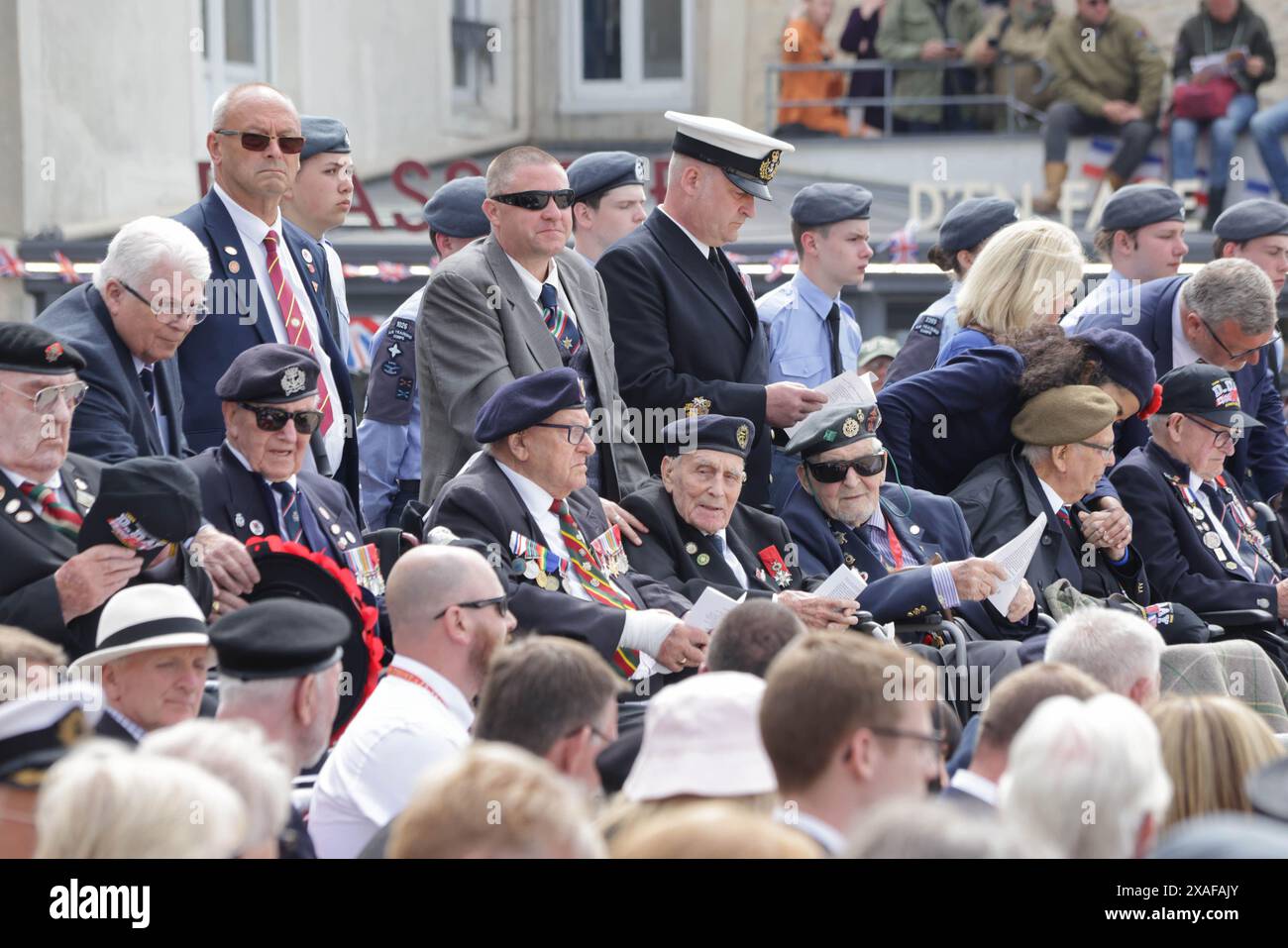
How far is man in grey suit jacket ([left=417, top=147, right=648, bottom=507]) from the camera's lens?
5898 millimetres

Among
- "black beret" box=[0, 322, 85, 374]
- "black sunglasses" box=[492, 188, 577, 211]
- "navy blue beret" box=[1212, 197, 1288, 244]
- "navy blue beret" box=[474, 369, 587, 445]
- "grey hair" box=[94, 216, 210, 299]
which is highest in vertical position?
"black sunglasses" box=[492, 188, 577, 211]

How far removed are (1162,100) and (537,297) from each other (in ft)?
31.0

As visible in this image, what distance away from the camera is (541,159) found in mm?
6082

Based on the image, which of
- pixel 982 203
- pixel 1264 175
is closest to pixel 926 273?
pixel 1264 175

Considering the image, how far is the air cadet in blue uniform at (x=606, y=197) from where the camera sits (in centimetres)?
735

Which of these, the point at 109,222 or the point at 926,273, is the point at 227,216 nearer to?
the point at 926,273

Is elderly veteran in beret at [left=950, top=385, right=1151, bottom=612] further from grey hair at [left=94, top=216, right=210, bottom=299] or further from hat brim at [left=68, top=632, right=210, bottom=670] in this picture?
hat brim at [left=68, top=632, right=210, bottom=670]

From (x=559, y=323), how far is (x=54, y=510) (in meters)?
1.88

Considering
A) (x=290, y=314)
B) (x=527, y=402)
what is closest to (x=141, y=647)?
(x=527, y=402)

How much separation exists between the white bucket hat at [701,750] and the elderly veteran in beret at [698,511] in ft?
7.37

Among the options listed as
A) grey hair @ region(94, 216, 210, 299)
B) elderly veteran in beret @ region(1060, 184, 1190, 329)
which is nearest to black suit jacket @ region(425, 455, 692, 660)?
grey hair @ region(94, 216, 210, 299)

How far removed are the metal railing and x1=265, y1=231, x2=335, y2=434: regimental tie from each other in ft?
31.8

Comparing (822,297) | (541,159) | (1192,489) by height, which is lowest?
(1192,489)
